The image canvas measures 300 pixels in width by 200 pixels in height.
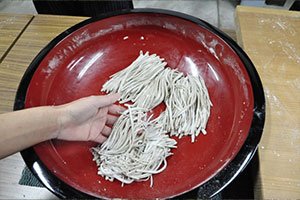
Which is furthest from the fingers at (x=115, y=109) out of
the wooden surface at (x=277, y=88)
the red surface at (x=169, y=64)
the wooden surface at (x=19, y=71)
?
the wooden surface at (x=277, y=88)

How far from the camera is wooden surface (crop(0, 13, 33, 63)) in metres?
1.02

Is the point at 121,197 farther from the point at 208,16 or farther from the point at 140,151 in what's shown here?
the point at 208,16

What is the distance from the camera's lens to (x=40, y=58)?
0.85m

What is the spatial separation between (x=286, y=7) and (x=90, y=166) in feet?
7.23

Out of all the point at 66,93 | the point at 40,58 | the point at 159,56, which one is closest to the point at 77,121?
the point at 66,93

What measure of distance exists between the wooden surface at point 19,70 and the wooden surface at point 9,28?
0.9 inches

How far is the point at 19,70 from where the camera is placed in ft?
3.13

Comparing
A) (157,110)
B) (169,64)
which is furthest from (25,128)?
(169,64)

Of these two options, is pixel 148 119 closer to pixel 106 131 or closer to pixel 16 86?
pixel 106 131

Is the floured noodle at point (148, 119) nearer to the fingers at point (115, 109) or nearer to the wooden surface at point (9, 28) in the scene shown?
the fingers at point (115, 109)

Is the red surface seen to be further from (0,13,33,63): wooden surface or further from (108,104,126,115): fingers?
(0,13,33,63): wooden surface

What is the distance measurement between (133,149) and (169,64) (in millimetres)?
402

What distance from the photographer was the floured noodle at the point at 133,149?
74 cm

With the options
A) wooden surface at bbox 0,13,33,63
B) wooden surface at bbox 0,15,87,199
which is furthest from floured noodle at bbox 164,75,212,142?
wooden surface at bbox 0,13,33,63
